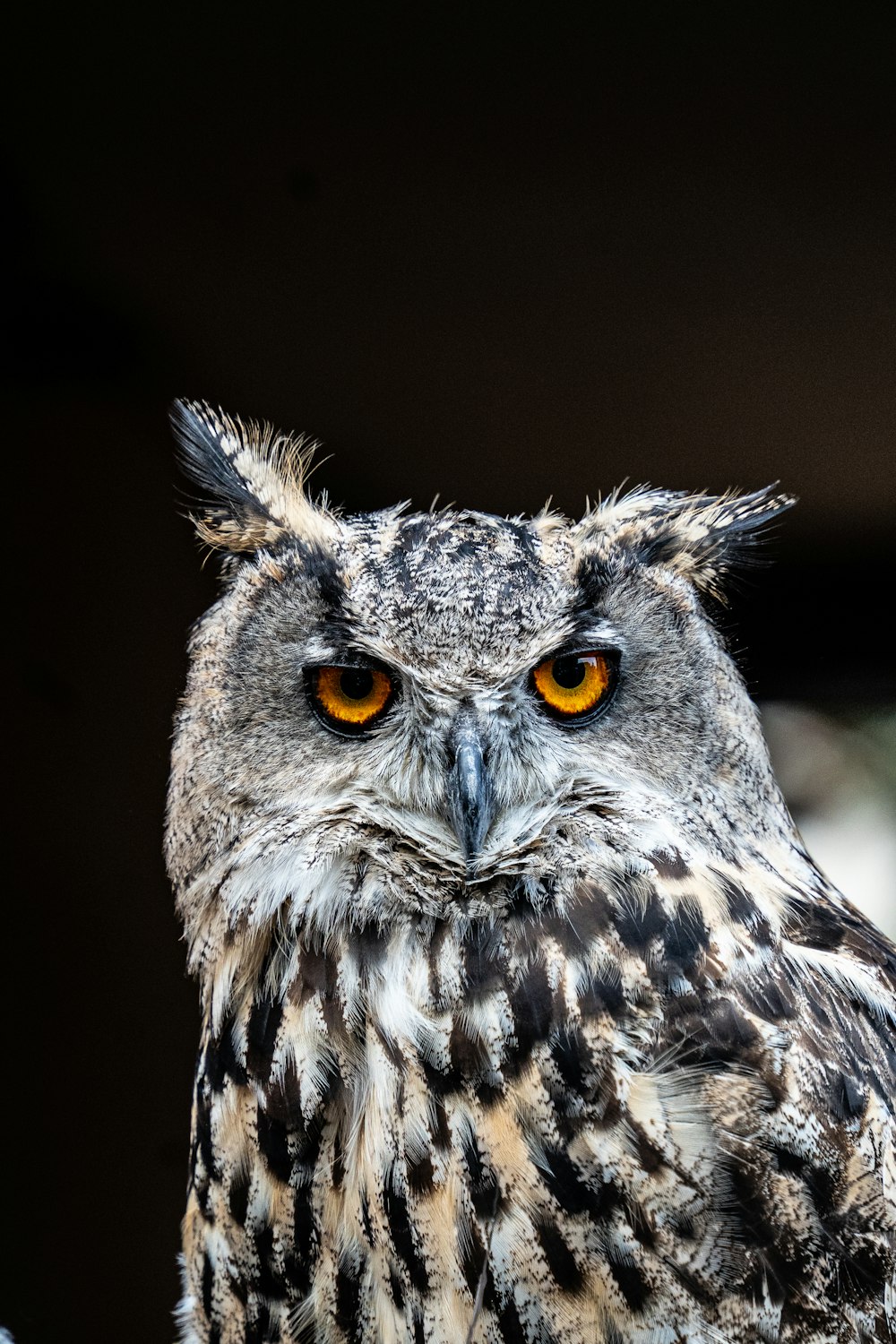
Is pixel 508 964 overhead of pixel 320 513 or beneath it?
beneath

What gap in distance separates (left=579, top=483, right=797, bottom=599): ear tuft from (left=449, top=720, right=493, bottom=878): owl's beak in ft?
0.77

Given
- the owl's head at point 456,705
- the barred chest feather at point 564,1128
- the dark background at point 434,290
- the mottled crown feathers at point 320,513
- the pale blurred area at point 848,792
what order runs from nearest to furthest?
the barred chest feather at point 564,1128
the owl's head at point 456,705
the mottled crown feathers at point 320,513
the dark background at point 434,290
the pale blurred area at point 848,792

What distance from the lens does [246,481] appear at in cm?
108

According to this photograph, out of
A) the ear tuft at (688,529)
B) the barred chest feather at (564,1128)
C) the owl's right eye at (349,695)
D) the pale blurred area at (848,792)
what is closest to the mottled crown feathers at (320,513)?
the ear tuft at (688,529)

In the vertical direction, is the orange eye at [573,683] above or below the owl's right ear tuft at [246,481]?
below

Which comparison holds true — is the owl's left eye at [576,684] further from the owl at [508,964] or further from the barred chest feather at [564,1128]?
the barred chest feather at [564,1128]

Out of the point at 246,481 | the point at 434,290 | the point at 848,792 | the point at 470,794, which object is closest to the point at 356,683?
the point at 470,794

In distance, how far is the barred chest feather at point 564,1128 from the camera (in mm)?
792

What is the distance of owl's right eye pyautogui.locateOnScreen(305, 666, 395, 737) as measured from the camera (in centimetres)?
95

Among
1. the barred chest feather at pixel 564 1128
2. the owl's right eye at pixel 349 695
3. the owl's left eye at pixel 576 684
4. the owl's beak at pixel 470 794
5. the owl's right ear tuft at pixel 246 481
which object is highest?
the owl's right ear tuft at pixel 246 481

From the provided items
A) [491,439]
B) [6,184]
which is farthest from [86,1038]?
[6,184]

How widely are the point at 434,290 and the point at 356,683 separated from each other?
91 cm

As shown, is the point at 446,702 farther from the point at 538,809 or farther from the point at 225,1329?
the point at 225,1329

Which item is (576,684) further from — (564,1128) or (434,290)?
(434,290)
